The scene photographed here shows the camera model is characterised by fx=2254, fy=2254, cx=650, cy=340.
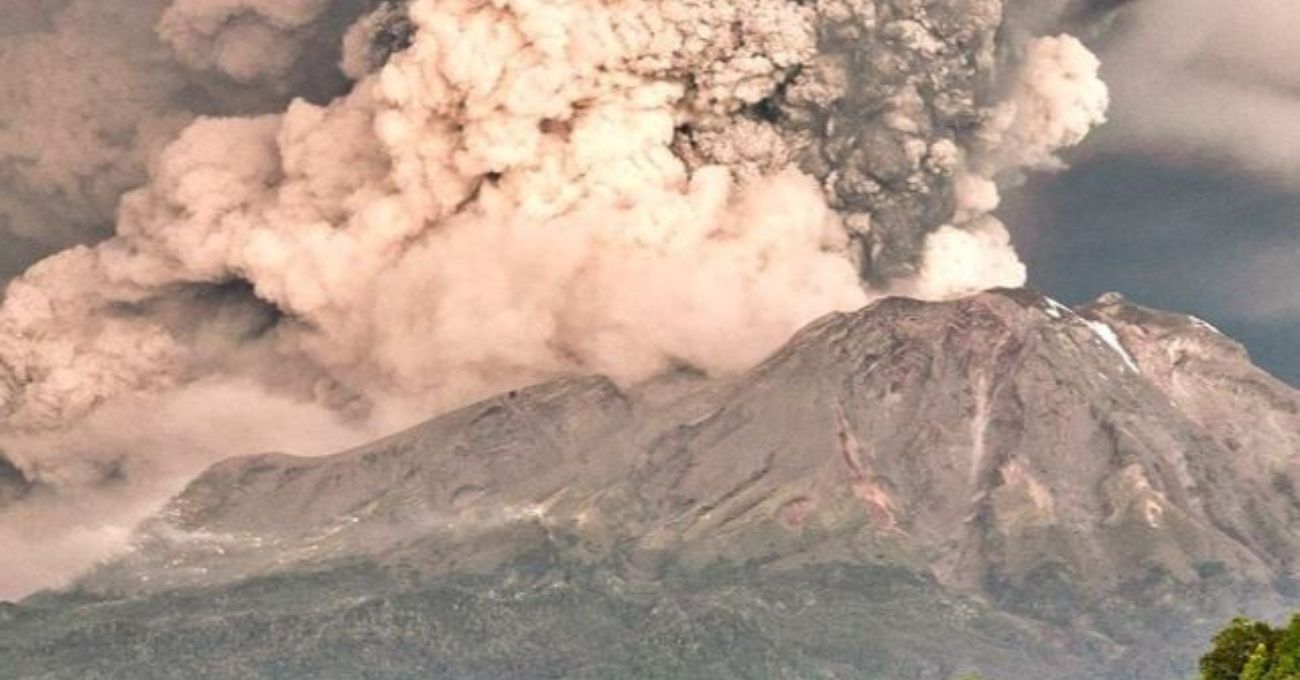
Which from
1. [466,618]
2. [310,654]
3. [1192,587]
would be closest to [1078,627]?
[1192,587]

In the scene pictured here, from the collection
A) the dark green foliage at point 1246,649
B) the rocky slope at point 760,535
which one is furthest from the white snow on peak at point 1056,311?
the dark green foliage at point 1246,649

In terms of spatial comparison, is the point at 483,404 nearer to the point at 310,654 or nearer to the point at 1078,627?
the point at 310,654

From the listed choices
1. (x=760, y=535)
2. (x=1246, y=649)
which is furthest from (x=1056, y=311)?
(x=1246, y=649)

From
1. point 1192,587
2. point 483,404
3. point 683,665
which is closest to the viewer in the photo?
point 683,665

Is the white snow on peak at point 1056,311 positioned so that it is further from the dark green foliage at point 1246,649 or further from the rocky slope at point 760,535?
the dark green foliage at point 1246,649

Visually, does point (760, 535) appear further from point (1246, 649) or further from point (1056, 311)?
point (1246, 649)

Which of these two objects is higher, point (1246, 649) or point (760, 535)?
point (760, 535)

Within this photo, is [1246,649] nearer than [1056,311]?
Yes
